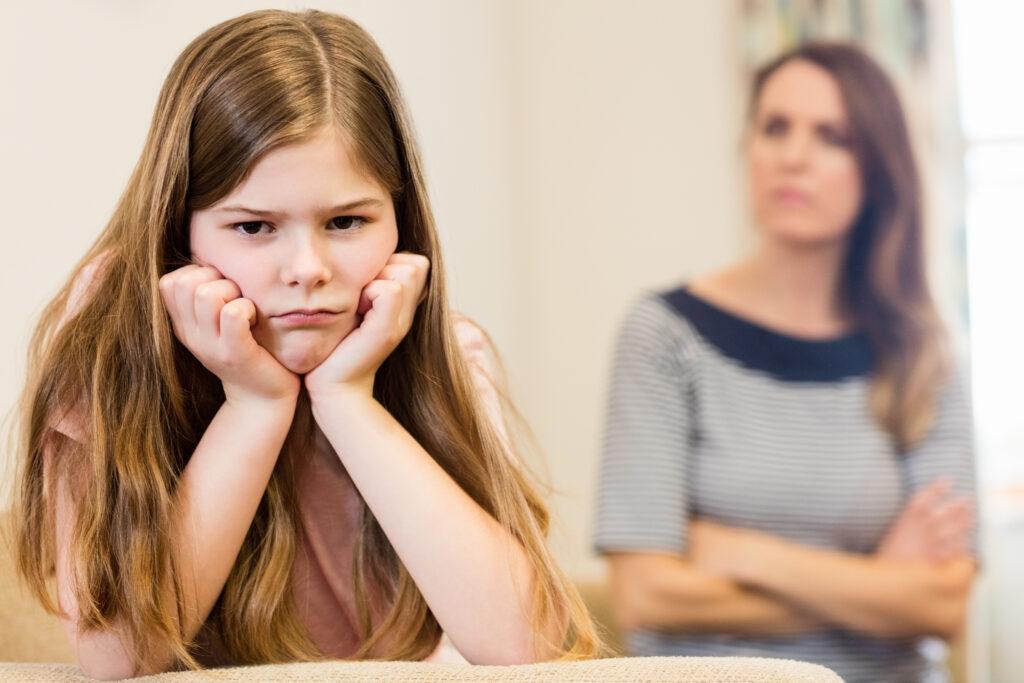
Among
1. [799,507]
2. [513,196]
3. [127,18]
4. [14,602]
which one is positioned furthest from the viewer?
[513,196]

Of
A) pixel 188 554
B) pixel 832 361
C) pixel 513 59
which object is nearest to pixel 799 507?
pixel 832 361

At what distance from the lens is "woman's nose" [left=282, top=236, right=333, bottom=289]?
3.08ft

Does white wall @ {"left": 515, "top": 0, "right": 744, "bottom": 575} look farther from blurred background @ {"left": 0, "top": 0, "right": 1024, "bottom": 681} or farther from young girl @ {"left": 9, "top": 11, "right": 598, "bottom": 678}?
young girl @ {"left": 9, "top": 11, "right": 598, "bottom": 678}

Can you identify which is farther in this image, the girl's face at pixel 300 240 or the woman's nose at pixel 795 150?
the woman's nose at pixel 795 150

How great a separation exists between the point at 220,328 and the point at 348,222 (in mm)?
138

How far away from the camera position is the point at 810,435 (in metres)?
2.60

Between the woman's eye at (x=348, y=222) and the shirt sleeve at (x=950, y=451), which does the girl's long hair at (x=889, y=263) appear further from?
the woman's eye at (x=348, y=222)

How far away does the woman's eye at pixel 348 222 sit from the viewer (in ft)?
3.26

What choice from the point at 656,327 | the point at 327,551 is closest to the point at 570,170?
the point at 656,327

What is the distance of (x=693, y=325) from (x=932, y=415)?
1.78ft

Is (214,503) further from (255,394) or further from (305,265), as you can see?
(305,265)

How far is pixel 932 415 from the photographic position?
8.55 ft

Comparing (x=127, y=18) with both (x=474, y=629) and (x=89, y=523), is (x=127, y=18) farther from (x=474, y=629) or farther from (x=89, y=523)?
(x=474, y=629)

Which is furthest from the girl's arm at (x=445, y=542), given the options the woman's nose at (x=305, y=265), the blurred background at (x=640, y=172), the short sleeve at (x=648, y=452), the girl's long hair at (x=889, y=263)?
the girl's long hair at (x=889, y=263)
